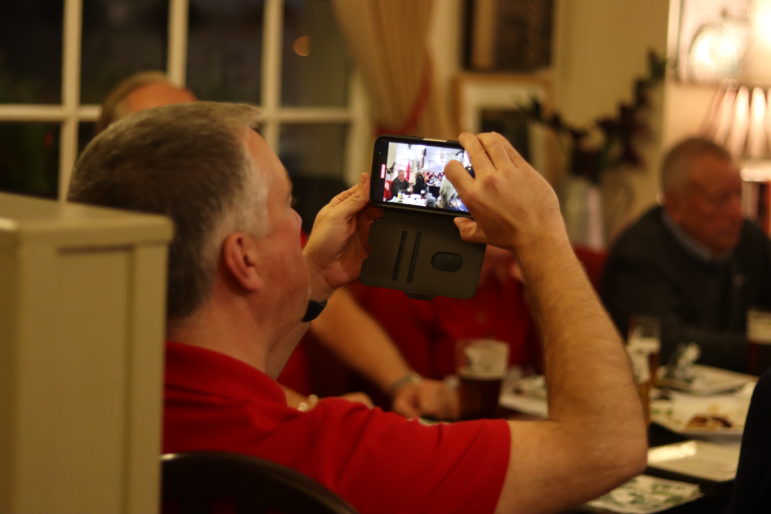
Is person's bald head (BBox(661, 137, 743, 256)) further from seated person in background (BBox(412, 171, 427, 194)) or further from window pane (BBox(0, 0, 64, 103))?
seated person in background (BBox(412, 171, 427, 194))

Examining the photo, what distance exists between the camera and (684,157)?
136 inches

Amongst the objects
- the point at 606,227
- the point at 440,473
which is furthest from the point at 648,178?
the point at 440,473

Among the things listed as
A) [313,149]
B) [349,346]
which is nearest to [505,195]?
[349,346]

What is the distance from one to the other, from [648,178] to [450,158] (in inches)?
117

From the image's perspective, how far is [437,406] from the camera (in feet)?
7.38

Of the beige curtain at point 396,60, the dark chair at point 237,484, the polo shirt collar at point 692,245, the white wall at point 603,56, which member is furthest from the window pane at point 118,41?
the dark chair at point 237,484

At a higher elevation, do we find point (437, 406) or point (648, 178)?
point (648, 178)

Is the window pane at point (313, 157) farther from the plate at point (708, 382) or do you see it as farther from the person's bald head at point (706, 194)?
the plate at point (708, 382)

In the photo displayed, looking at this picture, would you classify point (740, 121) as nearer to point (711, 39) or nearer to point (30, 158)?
point (711, 39)

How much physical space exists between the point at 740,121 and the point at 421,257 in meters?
3.12

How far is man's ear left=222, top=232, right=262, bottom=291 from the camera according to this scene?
115cm

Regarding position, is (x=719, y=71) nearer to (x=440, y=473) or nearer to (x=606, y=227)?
(x=606, y=227)

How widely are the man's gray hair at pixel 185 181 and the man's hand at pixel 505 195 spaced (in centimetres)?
26

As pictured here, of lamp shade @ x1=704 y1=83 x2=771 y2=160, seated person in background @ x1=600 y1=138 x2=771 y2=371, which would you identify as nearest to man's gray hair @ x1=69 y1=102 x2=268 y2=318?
seated person in background @ x1=600 y1=138 x2=771 y2=371
